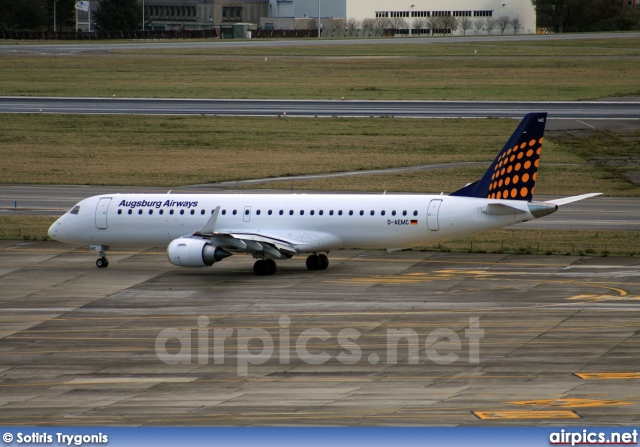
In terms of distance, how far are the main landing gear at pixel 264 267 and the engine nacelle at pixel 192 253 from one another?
2.71 m

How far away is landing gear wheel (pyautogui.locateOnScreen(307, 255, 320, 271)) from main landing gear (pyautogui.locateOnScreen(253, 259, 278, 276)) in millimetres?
1750

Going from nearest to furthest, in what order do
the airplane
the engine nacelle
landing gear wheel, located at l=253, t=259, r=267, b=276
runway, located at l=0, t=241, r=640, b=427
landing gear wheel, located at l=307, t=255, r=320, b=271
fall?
runway, located at l=0, t=241, r=640, b=427 → the engine nacelle → the airplane → landing gear wheel, located at l=253, t=259, r=267, b=276 → landing gear wheel, located at l=307, t=255, r=320, b=271

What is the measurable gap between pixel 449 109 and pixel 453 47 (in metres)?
81.0

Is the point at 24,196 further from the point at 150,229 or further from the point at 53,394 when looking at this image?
the point at 53,394

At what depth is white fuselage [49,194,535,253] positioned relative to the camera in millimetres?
47750

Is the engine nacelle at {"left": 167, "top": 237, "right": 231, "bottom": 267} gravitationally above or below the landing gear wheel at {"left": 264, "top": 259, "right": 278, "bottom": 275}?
above

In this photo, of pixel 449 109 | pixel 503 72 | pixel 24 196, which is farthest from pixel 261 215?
pixel 503 72

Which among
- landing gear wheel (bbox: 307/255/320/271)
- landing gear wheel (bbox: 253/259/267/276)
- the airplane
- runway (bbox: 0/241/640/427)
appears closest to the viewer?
runway (bbox: 0/241/640/427)

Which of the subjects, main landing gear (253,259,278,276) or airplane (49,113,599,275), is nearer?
airplane (49,113,599,275)

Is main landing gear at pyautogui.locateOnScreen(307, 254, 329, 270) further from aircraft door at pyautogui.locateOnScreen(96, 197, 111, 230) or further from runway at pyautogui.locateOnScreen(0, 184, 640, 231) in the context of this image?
runway at pyautogui.locateOnScreen(0, 184, 640, 231)

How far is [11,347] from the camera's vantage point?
121 ft

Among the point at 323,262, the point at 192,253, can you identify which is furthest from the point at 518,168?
the point at 192,253

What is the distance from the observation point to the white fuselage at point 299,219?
157ft

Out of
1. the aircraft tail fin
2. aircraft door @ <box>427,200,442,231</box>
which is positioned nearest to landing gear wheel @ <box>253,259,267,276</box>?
aircraft door @ <box>427,200,442,231</box>
